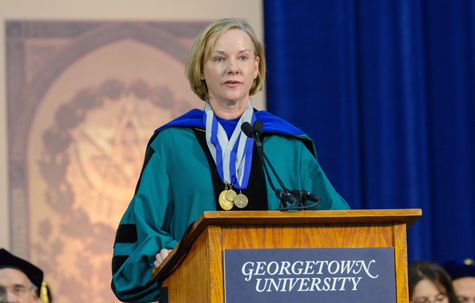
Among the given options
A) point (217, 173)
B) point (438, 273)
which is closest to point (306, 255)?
point (217, 173)

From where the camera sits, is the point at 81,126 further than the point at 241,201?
Yes

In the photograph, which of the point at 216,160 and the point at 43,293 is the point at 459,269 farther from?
the point at 43,293

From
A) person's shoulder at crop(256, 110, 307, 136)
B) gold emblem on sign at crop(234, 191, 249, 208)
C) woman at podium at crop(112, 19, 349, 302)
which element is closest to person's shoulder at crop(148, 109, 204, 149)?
woman at podium at crop(112, 19, 349, 302)

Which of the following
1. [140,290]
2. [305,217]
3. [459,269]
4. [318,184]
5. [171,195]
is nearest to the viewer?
[305,217]

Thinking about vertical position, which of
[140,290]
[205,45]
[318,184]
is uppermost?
[205,45]

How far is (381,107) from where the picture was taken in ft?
13.3

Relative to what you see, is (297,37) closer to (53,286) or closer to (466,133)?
(466,133)

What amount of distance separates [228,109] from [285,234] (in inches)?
36.3

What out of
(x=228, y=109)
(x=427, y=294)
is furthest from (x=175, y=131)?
(x=427, y=294)

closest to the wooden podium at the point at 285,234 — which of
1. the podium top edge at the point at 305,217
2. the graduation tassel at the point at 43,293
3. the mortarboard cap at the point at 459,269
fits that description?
the podium top edge at the point at 305,217

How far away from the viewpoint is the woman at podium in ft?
6.55

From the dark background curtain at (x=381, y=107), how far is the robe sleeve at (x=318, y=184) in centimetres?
179

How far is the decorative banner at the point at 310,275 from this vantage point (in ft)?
4.47

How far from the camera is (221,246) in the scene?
137 cm
